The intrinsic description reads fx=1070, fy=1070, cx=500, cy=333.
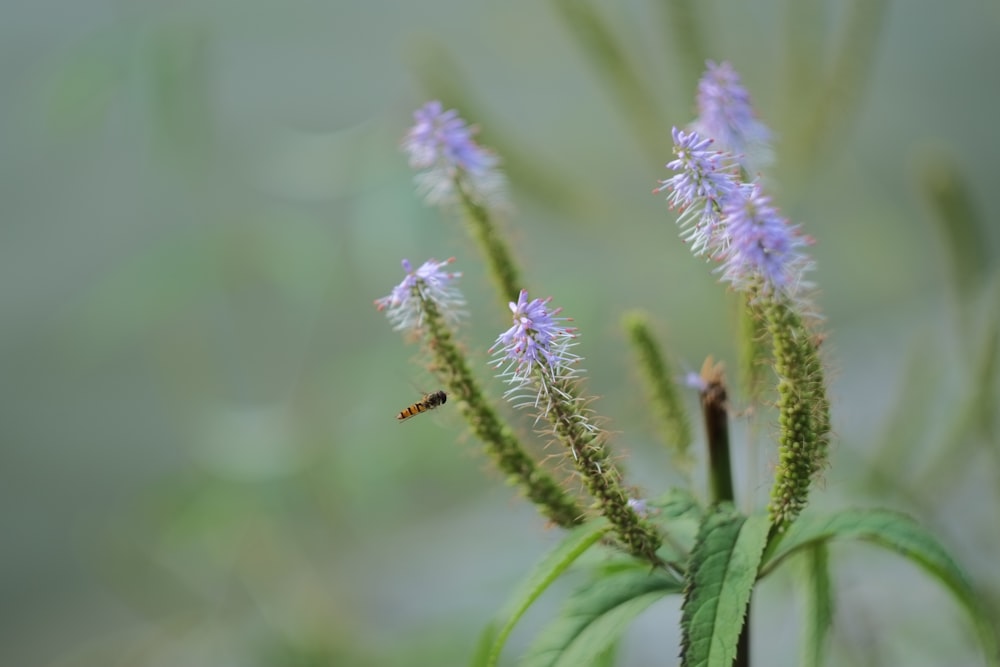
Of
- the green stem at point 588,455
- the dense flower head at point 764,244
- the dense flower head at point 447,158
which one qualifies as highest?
the dense flower head at point 447,158

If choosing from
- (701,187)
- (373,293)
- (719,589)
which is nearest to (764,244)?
(701,187)

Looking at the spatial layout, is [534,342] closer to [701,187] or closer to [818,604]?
[701,187]

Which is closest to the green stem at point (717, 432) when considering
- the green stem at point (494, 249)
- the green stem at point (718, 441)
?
the green stem at point (718, 441)

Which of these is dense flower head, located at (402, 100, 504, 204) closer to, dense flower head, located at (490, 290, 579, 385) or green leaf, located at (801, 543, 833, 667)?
dense flower head, located at (490, 290, 579, 385)

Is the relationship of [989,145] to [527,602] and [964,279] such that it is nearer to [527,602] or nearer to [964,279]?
[964,279]

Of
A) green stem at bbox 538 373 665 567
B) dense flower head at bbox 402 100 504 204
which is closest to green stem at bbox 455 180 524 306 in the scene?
dense flower head at bbox 402 100 504 204

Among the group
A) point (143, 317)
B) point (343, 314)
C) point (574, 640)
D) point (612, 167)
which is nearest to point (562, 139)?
point (612, 167)

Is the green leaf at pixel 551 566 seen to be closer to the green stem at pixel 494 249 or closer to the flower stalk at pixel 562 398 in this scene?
the flower stalk at pixel 562 398
